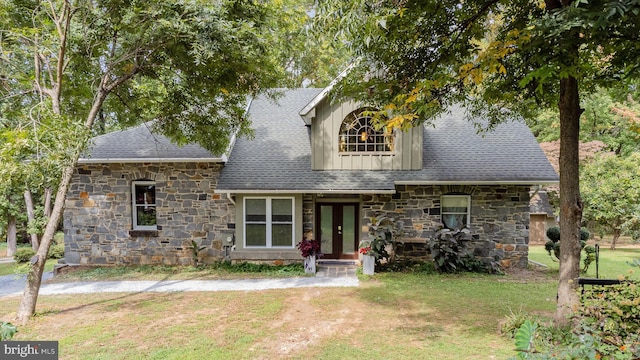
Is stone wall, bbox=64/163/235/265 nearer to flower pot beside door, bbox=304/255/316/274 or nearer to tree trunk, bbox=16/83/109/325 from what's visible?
flower pot beside door, bbox=304/255/316/274

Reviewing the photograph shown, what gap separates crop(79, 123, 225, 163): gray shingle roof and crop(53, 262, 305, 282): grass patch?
3.22 meters

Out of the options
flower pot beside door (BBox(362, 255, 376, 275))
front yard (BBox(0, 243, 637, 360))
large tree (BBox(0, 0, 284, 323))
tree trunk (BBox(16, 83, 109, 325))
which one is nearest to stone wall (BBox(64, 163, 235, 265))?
large tree (BBox(0, 0, 284, 323))

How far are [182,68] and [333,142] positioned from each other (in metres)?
4.63

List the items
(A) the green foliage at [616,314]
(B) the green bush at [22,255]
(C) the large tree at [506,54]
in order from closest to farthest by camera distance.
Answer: (A) the green foliage at [616,314]
(C) the large tree at [506,54]
(B) the green bush at [22,255]

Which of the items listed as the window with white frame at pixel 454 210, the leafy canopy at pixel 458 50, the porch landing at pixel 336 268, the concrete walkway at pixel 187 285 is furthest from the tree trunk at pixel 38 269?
the window with white frame at pixel 454 210

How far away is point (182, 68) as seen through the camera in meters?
7.51

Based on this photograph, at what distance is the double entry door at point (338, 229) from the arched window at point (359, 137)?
5.86ft

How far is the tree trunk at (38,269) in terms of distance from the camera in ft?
20.0

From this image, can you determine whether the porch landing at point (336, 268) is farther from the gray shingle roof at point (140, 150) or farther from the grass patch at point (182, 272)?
the gray shingle roof at point (140, 150)

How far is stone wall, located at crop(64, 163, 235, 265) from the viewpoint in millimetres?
10156

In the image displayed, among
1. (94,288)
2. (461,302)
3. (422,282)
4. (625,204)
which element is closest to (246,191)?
(94,288)

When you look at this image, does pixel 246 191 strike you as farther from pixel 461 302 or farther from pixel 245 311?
pixel 461 302

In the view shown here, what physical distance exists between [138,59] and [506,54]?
23.4 ft

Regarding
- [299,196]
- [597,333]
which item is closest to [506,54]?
[597,333]
